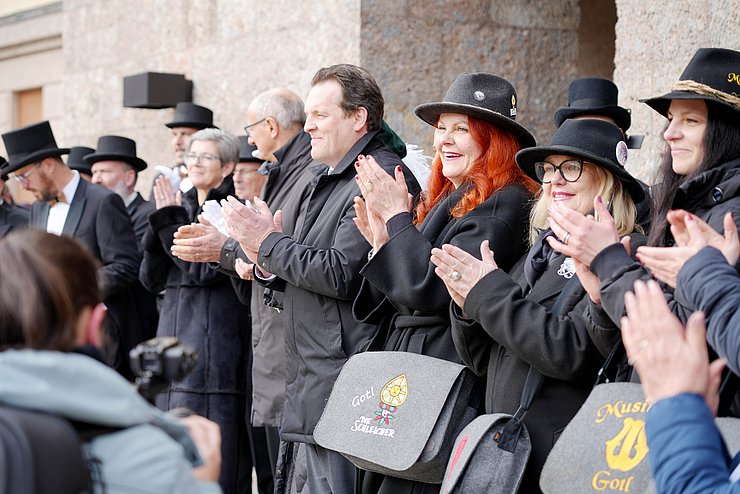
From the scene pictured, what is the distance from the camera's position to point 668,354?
213 centimetres

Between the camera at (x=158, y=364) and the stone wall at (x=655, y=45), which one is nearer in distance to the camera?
the camera at (x=158, y=364)

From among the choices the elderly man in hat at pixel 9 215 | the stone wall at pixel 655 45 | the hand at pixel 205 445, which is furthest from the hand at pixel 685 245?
the elderly man in hat at pixel 9 215

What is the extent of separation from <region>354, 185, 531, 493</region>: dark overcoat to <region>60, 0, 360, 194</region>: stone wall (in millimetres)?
3170

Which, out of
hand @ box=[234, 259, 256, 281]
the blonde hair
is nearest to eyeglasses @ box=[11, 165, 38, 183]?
hand @ box=[234, 259, 256, 281]

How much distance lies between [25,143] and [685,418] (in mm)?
5503

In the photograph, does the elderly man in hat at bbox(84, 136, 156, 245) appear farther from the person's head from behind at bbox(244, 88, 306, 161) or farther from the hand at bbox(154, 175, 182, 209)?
the person's head from behind at bbox(244, 88, 306, 161)

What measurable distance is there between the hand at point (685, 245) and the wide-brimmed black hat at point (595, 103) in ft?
7.18

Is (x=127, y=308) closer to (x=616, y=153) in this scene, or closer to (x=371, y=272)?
(x=371, y=272)

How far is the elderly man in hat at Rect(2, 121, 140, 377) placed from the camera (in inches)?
256

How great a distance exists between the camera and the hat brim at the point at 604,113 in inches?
196

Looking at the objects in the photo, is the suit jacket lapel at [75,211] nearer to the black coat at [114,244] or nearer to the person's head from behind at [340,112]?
the black coat at [114,244]

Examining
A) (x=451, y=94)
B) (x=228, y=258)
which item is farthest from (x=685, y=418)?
(x=228, y=258)

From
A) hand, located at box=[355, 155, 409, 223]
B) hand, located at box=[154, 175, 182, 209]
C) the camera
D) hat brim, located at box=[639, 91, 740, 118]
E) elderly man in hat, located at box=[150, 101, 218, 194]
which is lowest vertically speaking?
the camera

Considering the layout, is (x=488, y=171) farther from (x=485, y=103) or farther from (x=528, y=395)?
(x=528, y=395)
